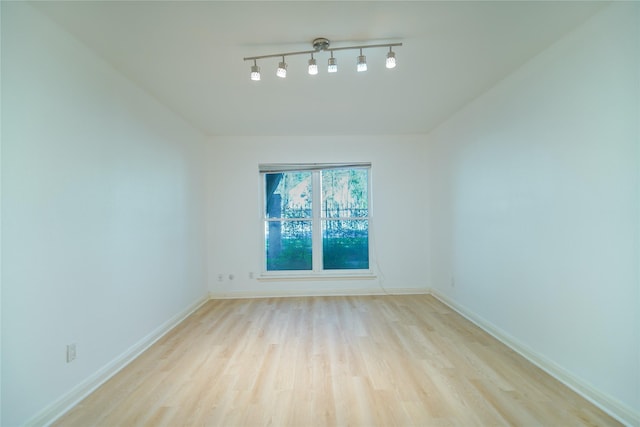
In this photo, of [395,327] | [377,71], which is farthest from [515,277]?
[377,71]

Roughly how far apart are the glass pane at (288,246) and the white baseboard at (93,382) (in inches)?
70.5

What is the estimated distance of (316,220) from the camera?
4703 millimetres

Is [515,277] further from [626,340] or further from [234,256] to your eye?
[234,256]

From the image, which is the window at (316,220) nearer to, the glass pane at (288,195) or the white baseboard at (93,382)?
the glass pane at (288,195)

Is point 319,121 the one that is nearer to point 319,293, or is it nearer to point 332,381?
point 319,293

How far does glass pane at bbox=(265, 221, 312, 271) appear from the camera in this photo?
15.5ft

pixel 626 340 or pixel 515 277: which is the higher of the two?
pixel 515 277

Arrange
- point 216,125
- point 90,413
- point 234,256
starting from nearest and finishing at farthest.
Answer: point 90,413
point 216,125
point 234,256

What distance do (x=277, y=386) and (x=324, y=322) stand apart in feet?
4.40

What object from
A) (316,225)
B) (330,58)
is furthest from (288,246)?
(330,58)

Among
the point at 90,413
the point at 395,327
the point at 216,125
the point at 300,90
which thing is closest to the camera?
the point at 90,413

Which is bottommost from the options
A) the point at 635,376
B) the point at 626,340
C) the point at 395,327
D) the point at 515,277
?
the point at 395,327

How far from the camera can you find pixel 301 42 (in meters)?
2.07

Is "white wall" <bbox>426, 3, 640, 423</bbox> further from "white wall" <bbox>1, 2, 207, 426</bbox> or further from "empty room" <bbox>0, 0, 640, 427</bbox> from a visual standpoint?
"white wall" <bbox>1, 2, 207, 426</bbox>
